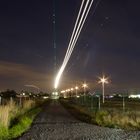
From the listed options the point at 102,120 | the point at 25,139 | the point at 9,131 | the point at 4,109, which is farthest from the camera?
the point at 102,120

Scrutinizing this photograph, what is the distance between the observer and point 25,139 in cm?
1523

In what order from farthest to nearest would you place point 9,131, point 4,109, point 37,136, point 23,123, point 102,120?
point 102,120 → point 23,123 → point 4,109 → point 9,131 → point 37,136

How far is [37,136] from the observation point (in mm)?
16453

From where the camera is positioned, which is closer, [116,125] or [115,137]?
[115,137]

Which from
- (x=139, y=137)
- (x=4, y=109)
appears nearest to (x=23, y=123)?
(x=4, y=109)

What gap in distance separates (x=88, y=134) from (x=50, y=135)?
168cm

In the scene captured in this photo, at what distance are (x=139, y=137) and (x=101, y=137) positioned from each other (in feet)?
5.06

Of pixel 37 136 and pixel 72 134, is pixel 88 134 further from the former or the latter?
pixel 37 136

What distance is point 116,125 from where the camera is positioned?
855 inches

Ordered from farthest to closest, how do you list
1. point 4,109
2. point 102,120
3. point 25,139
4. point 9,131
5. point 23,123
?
point 102,120 < point 23,123 < point 4,109 < point 9,131 < point 25,139

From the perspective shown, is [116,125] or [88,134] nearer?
[88,134]

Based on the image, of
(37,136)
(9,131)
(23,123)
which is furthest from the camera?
(23,123)

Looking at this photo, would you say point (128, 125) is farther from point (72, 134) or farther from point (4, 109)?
point (4, 109)

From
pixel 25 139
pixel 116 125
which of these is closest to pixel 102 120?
pixel 116 125
